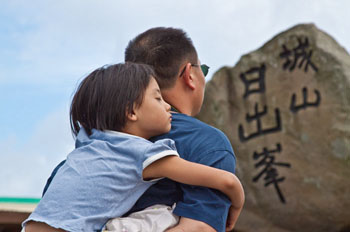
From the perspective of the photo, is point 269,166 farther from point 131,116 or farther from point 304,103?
point 131,116

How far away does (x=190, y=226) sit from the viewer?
1.15 metres

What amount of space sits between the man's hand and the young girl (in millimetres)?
93

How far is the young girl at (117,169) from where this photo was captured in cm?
110

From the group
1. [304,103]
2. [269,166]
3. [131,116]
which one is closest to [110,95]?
[131,116]

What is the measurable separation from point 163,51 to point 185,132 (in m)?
0.30

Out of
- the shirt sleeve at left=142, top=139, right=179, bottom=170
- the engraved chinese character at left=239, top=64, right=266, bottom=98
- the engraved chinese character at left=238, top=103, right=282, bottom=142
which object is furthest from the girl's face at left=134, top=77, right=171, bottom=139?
the engraved chinese character at left=239, top=64, right=266, bottom=98

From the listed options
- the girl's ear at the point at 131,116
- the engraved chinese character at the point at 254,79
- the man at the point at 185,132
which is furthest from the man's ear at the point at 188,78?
the engraved chinese character at the point at 254,79

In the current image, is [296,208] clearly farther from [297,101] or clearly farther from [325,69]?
[325,69]

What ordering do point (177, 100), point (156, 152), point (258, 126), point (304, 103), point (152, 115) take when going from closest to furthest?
point (156, 152) < point (152, 115) < point (177, 100) < point (304, 103) < point (258, 126)

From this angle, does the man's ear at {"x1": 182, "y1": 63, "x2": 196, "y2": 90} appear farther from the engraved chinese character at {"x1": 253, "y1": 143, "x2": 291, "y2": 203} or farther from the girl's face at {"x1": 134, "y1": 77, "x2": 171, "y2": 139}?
the engraved chinese character at {"x1": 253, "y1": 143, "x2": 291, "y2": 203}

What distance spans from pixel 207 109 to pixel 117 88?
392 centimetres

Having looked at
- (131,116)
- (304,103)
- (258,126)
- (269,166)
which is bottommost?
(269,166)

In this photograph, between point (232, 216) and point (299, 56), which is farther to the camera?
point (299, 56)

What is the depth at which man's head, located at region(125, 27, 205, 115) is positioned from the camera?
4.63ft
